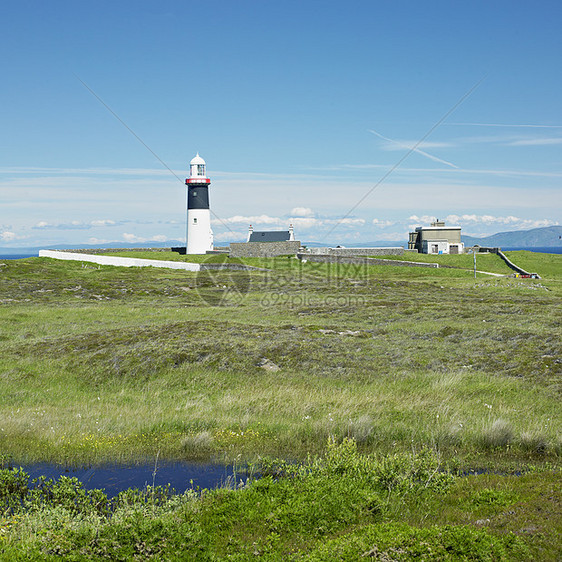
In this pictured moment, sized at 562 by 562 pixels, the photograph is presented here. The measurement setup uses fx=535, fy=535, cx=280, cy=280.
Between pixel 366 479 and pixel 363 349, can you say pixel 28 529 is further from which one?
pixel 363 349

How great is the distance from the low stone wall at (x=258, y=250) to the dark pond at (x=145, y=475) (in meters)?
78.7

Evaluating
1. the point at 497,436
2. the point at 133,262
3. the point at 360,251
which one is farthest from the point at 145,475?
the point at 360,251

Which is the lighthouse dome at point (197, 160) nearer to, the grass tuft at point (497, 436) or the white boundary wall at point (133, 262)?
the white boundary wall at point (133, 262)

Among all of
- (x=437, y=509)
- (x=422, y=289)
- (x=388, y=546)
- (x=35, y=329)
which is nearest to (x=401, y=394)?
(x=437, y=509)

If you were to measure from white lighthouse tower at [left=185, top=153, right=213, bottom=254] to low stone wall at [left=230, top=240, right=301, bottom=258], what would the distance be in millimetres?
11401

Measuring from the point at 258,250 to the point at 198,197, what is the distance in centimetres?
1775

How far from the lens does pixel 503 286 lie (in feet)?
178

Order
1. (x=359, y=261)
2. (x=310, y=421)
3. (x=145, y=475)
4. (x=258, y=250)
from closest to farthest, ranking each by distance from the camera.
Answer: (x=145, y=475) → (x=310, y=421) → (x=359, y=261) → (x=258, y=250)

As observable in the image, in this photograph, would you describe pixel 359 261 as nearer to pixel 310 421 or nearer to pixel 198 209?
pixel 198 209

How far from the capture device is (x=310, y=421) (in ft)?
51.5

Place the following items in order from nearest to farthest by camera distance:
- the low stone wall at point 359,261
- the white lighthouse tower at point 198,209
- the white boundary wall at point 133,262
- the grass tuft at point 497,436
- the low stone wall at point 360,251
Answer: the grass tuft at point 497,436 → the white boundary wall at point 133,262 → the low stone wall at point 359,261 → the low stone wall at point 360,251 → the white lighthouse tower at point 198,209

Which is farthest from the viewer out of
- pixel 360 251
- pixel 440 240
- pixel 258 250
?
pixel 440 240

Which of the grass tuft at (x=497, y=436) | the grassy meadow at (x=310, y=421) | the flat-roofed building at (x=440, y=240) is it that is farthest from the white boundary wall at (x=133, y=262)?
the grass tuft at (x=497, y=436)

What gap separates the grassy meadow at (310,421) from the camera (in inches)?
352
